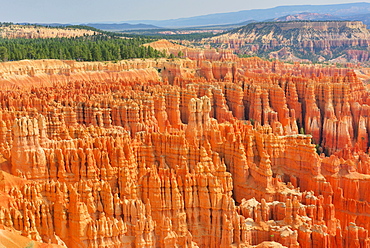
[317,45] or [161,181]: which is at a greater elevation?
[161,181]

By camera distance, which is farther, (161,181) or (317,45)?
(317,45)

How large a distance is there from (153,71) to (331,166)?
163 feet

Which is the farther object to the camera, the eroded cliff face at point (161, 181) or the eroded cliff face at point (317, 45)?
the eroded cliff face at point (317, 45)

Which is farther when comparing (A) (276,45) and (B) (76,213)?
(A) (276,45)

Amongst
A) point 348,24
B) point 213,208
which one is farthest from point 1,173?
point 348,24

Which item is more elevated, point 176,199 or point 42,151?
point 42,151

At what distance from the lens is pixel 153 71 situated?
8400cm

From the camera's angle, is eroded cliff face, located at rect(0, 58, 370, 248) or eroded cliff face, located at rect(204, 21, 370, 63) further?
eroded cliff face, located at rect(204, 21, 370, 63)

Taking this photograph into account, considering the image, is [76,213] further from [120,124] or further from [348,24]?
[348,24]

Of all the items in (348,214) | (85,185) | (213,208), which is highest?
(85,185)

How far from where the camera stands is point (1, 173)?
82.8 ft

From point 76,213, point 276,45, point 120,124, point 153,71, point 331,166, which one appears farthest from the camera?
point 276,45

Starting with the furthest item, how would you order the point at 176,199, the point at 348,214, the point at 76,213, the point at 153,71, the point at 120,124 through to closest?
the point at 153,71 < the point at 120,124 < the point at 348,214 < the point at 176,199 < the point at 76,213

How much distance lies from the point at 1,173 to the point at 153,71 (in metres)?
59.8
